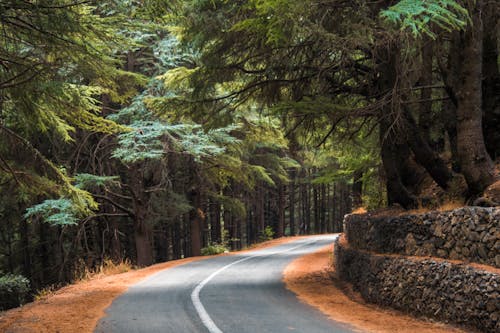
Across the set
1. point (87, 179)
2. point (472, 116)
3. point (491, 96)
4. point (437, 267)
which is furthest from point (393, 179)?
point (87, 179)

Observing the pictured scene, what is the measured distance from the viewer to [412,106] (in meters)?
13.1

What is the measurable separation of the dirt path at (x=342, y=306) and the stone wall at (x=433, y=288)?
9.9 inches

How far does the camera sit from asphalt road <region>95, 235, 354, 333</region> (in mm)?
7879

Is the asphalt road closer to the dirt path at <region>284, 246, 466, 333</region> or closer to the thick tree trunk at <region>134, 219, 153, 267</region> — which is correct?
the dirt path at <region>284, 246, 466, 333</region>

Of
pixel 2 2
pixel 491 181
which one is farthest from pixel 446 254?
pixel 2 2

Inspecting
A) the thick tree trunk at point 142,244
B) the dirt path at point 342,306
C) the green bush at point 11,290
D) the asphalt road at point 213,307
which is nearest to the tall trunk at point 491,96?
the dirt path at point 342,306

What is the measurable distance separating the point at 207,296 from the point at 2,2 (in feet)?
24.5

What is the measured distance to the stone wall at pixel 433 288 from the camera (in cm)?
699

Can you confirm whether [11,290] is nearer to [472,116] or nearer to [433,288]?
[433,288]

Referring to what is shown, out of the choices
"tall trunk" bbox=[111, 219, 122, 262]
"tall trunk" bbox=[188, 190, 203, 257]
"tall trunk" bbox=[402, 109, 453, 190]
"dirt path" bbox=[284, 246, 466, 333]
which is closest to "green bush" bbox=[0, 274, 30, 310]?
"tall trunk" bbox=[111, 219, 122, 262]

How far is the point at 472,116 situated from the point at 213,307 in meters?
6.67

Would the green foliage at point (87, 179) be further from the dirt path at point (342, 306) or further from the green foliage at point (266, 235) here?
the green foliage at point (266, 235)

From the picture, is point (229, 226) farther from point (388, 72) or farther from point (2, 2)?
point (2, 2)

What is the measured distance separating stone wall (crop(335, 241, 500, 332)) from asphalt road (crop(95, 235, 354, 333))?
1.74m
